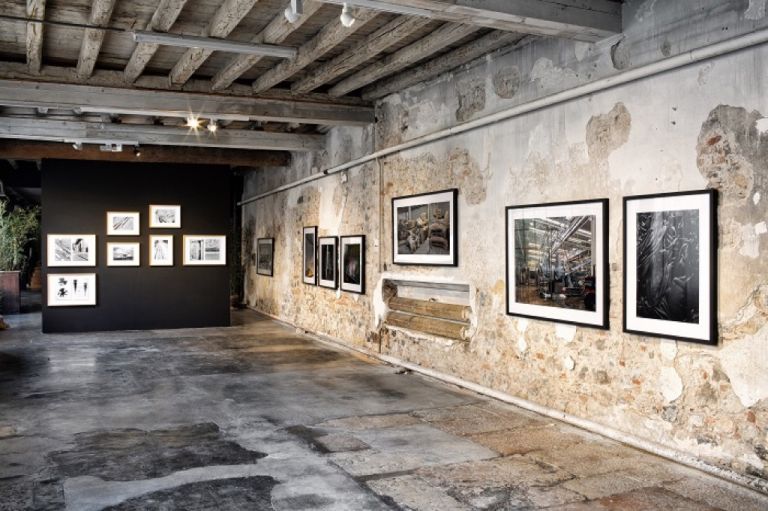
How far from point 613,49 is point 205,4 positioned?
348cm

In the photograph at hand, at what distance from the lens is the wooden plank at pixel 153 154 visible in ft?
38.4

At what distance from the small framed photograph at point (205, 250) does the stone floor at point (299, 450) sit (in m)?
4.93

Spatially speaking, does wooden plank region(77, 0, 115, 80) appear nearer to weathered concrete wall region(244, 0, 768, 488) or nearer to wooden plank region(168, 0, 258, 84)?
wooden plank region(168, 0, 258, 84)

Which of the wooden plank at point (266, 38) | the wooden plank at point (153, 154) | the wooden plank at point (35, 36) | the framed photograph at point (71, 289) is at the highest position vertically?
the wooden plank at point (266, 38)

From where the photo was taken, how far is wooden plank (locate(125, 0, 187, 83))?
5668mm

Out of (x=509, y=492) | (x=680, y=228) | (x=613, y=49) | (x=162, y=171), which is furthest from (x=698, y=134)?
(x=162, y=171)

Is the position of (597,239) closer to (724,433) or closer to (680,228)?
(680,228)

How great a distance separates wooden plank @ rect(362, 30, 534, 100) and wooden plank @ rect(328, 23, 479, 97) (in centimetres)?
20

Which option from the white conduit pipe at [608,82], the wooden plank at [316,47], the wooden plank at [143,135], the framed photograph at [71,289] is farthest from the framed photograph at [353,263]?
the framed photograph at [71,289]

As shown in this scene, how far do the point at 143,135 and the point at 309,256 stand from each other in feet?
11.6

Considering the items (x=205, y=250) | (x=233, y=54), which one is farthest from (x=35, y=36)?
(x=205, y=250)

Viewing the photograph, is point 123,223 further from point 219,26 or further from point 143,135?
point 219,26

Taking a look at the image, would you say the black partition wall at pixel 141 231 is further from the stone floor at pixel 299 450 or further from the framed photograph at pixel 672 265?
the framed photograph at pixel 672 265

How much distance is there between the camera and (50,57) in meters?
7.68
